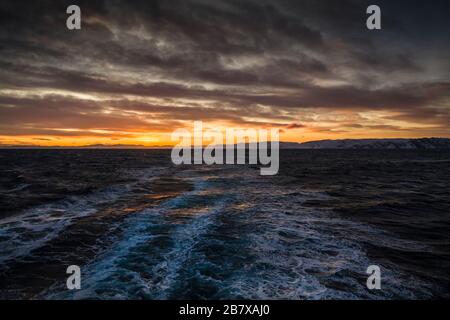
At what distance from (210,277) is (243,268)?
3.82 ft

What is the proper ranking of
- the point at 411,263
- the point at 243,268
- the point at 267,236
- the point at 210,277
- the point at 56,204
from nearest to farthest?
the point at 210,277 → the point at 243,268 → the point at 411,263 → the point at 267,236 → the point at 56,204

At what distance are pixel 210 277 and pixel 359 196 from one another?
737 inches

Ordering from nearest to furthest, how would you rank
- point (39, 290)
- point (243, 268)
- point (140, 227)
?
point (39, 290) → point (243, 268) → point (140, 227)

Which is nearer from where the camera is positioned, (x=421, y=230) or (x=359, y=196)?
(x=421, y=230)

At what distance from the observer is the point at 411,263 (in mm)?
9234

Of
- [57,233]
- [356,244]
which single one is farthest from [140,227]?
[356,244]

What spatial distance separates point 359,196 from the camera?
22.9 metres

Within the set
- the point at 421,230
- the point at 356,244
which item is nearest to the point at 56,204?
the point at 356,244

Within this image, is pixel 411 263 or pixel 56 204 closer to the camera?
pixel 411 263

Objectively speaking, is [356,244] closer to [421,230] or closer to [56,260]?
[421,230]

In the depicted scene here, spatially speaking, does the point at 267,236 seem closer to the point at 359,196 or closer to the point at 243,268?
Result: the point at 243,268
